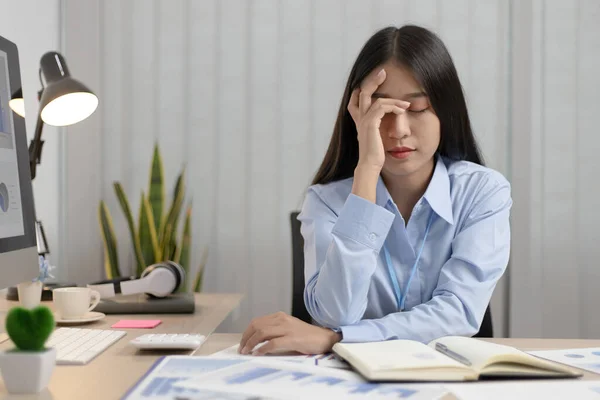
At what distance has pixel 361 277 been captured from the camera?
56.5 inches


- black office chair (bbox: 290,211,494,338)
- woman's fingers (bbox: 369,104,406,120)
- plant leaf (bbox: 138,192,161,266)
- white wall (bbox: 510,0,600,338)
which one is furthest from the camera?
white wall (bbox: 510,0,600,338)

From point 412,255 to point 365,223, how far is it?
0.78 ft

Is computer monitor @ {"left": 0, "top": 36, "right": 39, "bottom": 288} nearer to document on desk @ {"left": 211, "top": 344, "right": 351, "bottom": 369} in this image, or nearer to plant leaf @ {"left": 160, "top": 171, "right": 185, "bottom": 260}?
document on desk @ {"left": 211, "top": 344, "right": 351, "bottom": 369}

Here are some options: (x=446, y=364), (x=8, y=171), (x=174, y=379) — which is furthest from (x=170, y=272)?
(x=446, y=364)

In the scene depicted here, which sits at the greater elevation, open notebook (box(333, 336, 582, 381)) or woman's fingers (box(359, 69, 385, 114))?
woman's fingers (box(359, 69, 385, 114))

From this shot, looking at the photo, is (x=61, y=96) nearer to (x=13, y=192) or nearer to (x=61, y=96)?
(x=61, y=96)

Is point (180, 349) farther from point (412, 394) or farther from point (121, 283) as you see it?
point (121, 283)

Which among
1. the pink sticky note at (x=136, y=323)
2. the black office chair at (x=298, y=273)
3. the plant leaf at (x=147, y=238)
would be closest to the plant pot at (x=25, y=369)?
the pink sticky note at (x=136, y=323)

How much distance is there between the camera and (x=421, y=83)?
1.58 meters

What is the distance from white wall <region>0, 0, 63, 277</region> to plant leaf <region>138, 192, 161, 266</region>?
1.35 ft

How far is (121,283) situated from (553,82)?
222cm

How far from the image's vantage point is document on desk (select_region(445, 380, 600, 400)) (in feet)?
2.90

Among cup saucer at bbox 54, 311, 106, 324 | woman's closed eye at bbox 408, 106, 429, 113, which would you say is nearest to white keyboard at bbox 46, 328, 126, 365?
cup saucer at bbox 54, 311, 106, 324

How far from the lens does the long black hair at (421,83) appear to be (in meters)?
1.59
